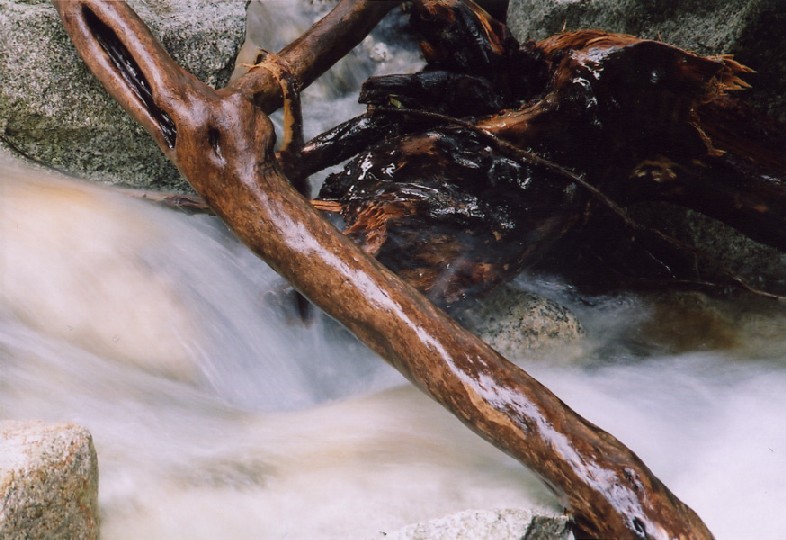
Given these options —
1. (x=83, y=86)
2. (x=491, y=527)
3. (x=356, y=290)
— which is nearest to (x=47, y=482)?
(x=356, y=290)

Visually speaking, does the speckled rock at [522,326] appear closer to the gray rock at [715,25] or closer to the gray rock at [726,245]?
the gray rock at [726,245]

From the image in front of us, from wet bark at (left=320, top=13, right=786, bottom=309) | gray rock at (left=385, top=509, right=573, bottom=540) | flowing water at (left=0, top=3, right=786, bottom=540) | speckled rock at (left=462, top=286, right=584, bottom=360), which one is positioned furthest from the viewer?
speckled rock at (left=462, top=286, right=584, bottom=360)

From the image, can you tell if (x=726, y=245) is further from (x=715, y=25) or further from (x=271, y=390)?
(x=271, y=390)

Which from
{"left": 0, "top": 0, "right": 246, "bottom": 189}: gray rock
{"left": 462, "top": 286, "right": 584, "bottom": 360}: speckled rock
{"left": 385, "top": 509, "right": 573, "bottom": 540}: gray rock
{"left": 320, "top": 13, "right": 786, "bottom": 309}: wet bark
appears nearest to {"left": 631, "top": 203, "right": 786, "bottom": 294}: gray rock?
{"left": 320, "top": 13, "right": 786, "bottom": 309}: wet bark

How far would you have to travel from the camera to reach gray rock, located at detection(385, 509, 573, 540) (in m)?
1.85

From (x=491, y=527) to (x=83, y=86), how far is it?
3.05 metres

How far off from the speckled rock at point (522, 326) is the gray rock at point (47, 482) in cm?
186

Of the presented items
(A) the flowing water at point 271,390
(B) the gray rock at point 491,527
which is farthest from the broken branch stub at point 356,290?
(A) the flowing water at point 271,390

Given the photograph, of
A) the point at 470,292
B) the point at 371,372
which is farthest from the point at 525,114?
the point at 371,372

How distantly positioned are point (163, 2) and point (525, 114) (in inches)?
87.7

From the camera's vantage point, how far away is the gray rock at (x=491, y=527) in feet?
6.07

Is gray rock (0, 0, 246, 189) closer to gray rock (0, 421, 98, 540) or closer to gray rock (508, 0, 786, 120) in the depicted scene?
gray rock (508, 0, 786, 120)

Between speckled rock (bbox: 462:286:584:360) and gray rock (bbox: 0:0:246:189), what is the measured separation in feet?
6.47

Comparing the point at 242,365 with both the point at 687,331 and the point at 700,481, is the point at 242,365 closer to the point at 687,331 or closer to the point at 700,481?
the point at 700,481
